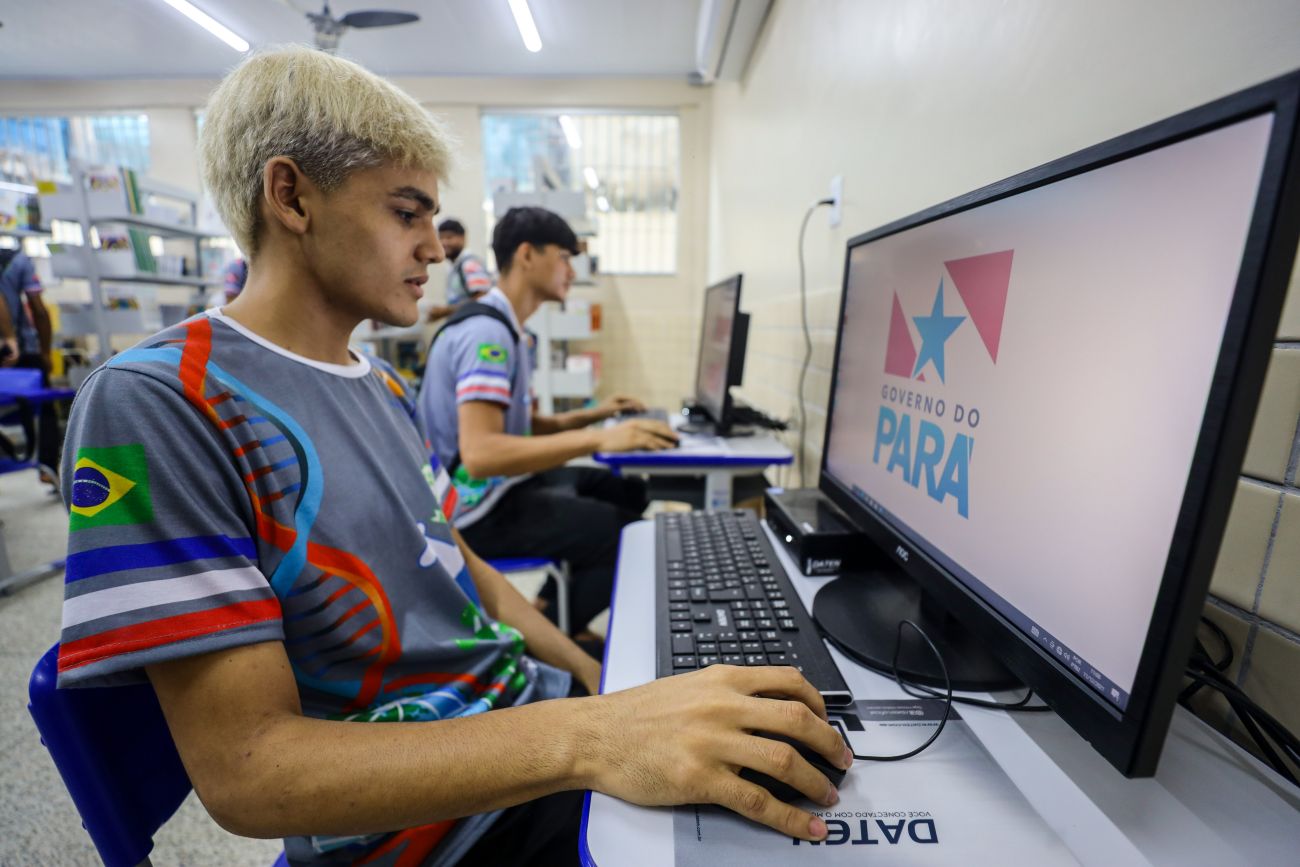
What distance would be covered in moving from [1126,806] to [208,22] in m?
5.27

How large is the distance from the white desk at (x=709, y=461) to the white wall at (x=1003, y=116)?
7.5 inches

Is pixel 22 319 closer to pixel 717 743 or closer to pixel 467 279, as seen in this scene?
pixel 467 279

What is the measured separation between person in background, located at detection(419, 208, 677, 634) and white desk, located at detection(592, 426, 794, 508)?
0.04 m

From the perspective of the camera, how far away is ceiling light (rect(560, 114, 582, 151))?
4746 mm

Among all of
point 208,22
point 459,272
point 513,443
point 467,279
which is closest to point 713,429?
point 513,443

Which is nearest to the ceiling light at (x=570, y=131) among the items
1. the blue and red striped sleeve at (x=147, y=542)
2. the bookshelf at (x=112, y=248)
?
the bookshelf at (x=112, y=248)

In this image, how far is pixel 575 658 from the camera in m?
0.94

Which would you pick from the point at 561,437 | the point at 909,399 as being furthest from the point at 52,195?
the point at 909,399

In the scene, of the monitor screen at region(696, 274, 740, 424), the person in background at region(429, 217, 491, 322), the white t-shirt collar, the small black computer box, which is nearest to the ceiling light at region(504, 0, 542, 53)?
the person in background at region(429, 217, 491, 322)

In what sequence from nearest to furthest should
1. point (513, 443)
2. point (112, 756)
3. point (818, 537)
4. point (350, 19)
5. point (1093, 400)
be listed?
point (1093, 400)
point (112, 756)
point (818, 537)
point (513, 443)
point (350, 19)

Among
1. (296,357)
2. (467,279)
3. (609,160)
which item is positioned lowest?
(296,357)

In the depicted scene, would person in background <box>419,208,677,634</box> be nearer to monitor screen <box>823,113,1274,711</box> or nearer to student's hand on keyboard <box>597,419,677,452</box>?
student's hand on keyboard <box>597,419,677,452</box>

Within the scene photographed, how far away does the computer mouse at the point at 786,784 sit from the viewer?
0.43 metres

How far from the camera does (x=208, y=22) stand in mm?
3635
